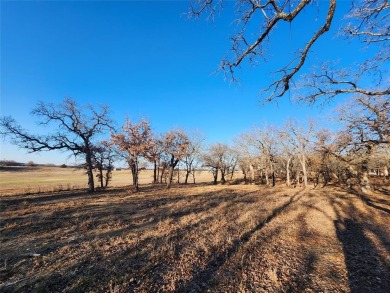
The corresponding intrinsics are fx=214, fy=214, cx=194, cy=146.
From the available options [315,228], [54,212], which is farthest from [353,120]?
[54,212]

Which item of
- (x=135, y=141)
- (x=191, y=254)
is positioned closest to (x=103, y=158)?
(x=135, y=141)

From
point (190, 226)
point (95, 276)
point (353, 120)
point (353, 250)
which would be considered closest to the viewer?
point (95, 276)

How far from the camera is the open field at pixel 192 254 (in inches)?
202

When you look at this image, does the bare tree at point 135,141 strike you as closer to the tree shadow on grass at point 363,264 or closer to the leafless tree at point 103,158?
the leafless tree at point 103,158

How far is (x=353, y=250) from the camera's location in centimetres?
761

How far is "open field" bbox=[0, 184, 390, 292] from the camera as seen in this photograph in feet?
16.9

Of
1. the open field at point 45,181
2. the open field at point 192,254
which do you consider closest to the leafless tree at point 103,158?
the open field at point 45,181

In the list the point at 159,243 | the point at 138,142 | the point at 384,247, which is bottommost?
the point at 384,247

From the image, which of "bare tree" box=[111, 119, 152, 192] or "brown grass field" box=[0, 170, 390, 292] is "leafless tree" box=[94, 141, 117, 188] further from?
"brown grass field" box=[0, 170, 390, 292]

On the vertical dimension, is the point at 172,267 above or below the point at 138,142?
below

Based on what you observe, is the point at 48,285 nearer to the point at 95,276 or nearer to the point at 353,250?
the point at 95,276

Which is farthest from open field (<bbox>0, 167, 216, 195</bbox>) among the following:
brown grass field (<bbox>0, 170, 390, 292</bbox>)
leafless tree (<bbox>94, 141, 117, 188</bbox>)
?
brown grass field (<bbox>0, 170, 390, 292</bbox>)

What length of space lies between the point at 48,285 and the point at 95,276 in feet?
3.18

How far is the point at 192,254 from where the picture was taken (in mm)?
6809
